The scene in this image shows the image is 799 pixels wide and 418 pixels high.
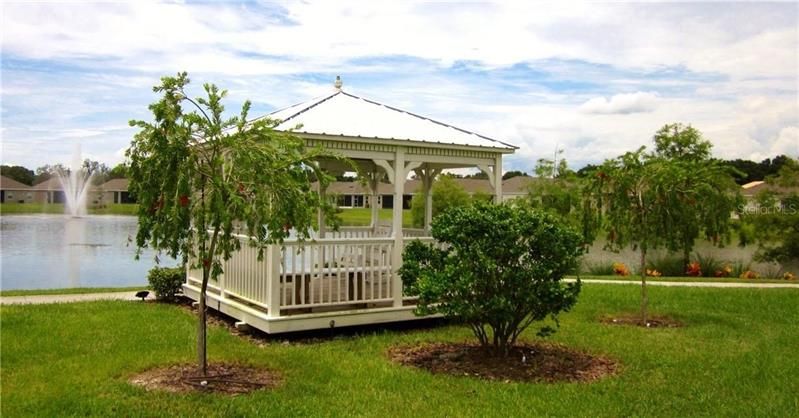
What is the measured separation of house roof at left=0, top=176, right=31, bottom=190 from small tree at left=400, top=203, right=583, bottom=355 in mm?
73544

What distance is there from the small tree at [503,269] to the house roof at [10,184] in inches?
2895

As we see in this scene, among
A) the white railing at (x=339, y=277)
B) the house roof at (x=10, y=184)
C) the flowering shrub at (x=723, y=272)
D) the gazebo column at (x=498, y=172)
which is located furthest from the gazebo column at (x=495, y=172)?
the house roof at (x=10, y=184)

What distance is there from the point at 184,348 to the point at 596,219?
6318 millimetres

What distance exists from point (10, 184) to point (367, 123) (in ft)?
239

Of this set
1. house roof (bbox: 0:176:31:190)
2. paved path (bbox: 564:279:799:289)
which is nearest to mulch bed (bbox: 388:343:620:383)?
paved path (bbox: 564:279:799:289)

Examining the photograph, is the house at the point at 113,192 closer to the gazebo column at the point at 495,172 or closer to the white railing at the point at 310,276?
the white railing at the point at 310,276

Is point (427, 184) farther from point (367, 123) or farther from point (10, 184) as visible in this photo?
point (10, 184)

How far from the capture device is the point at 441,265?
24.3ft

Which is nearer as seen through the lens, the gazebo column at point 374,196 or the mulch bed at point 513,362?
the mulch bed at point 513,362

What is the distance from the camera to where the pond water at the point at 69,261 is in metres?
17.6

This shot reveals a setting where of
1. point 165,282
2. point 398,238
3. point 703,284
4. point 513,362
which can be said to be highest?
point 398,238

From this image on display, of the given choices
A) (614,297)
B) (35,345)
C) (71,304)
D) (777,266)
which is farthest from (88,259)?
(777,266)

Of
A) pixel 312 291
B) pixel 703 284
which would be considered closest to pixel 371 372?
pixel 312 291

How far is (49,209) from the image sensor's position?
207 ft
